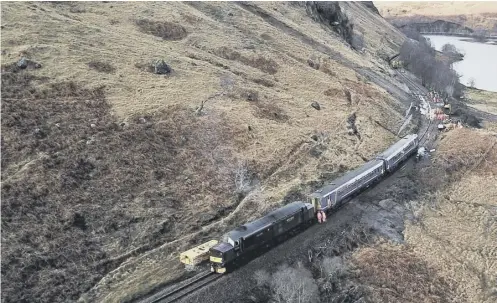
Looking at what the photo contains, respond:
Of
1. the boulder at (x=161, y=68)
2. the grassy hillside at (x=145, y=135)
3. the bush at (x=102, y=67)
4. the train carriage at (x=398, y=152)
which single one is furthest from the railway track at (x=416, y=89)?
the bush at (x=102, y=67)

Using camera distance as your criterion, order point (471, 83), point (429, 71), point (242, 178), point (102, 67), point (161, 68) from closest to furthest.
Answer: point (242, 178) < point (102, 67) < point (161, 68) < point (429, 71) < point (471, 83)

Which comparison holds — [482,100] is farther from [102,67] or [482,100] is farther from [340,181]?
[102,67]

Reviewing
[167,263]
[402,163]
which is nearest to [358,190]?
[402,163]

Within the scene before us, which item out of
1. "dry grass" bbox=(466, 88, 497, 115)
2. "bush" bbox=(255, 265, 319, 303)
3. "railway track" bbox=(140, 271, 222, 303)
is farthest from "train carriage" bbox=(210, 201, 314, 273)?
"dry grass" bbox=(466, 88, 497, 115)

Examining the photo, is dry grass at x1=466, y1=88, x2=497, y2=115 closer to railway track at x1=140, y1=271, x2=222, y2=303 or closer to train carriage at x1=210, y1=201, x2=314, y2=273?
train carriage at x1=210, y1=201, x2=314, y2=273

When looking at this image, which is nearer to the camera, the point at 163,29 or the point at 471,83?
the point at 163,29

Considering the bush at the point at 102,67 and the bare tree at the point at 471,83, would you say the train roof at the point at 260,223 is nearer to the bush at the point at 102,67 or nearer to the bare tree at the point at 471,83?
the bush at the point at 102,67

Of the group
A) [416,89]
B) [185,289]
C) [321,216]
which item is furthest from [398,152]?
[416,89]
